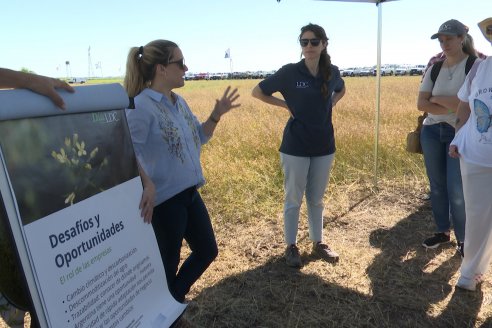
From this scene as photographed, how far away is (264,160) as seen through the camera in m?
6.33

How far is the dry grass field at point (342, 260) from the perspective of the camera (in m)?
2.81

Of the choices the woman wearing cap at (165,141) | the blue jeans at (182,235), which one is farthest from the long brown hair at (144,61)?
the blue jeans at (182,235)

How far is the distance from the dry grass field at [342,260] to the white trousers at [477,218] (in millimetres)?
208

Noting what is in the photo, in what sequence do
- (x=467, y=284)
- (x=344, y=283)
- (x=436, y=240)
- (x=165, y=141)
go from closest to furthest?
(x=165, y=141) < (x=467, y=284) < (x=344, y=283) < (x=436, y=240)

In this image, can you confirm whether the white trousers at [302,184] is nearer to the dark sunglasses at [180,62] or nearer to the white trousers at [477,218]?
the white trousers at [477,218]

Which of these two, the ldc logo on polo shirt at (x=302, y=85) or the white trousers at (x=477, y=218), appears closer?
the white trousers at (x=477, y=218)

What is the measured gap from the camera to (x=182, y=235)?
2352 millimetres

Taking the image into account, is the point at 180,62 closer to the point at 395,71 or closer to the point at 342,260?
the point at 342,260

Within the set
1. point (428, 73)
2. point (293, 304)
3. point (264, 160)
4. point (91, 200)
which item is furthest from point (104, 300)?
point (264, 160)

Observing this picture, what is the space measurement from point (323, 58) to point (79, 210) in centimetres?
230

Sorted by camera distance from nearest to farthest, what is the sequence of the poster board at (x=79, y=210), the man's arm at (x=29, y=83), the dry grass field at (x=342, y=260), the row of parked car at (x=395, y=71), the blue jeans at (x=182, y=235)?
the poster board at (x=79, y=210) → the man's arm at (x=29, y=83) → the blue jeans at (x=182, y=235) → the dry grass field at (x=342, y=260) → the row of parked car at (x=395, y=71)

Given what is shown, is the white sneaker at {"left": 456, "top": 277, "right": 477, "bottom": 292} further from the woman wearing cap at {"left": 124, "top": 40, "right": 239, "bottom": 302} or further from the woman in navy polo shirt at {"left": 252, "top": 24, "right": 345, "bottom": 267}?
the woman wearing cap at {"left": 124, "top": 40, "right": 239, "bottom": 302}

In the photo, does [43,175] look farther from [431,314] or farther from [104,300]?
[431,314]

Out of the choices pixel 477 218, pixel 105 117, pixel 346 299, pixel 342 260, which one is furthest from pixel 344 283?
pixel 105 117
